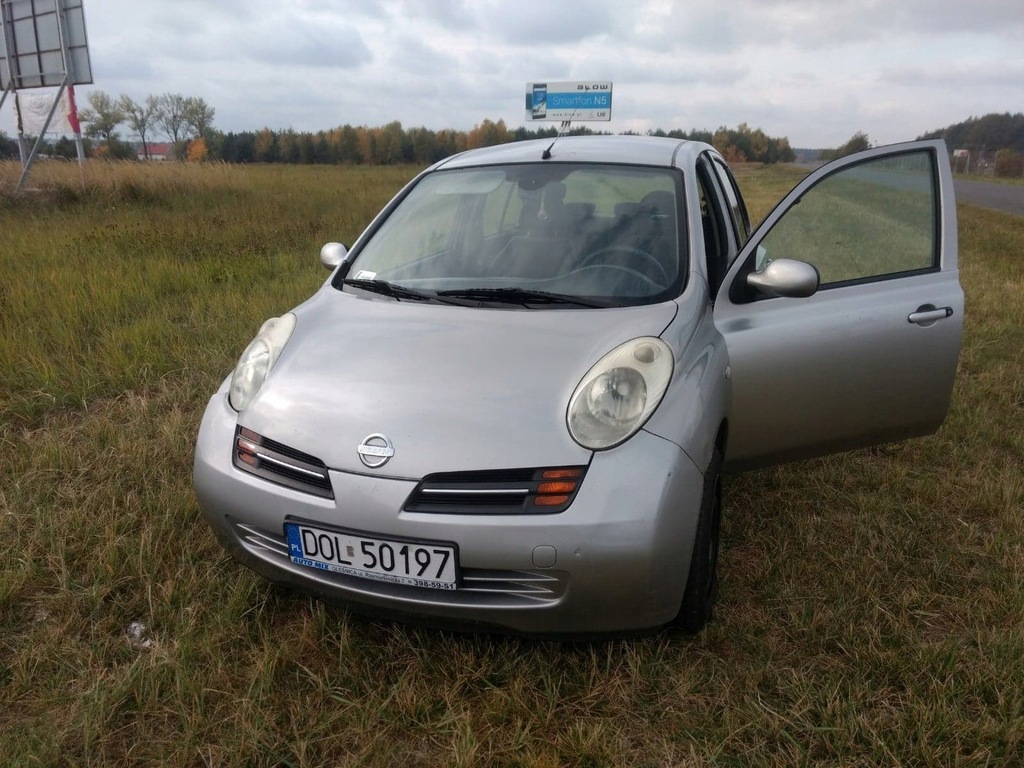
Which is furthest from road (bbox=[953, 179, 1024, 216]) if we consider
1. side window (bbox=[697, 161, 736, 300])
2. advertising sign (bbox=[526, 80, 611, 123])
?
side window (bbox=[697, 161, 736, 300])

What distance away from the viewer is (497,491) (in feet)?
5.82

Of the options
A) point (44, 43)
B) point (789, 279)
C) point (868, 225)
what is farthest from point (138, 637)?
point (44, 43)

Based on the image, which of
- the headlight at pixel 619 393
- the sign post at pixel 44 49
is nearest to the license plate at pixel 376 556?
the headlight at pixel 619 393

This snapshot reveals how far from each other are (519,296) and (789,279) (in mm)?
886

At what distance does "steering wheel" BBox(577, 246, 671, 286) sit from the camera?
250cm

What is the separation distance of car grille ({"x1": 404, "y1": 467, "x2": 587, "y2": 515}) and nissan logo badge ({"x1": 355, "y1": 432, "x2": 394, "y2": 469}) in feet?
0.40

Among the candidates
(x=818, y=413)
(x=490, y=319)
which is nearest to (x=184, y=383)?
(x=490, y=319)

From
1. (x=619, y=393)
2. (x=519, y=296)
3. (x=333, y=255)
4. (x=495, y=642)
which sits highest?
(x=333, y=255)

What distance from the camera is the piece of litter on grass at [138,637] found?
2.13 m

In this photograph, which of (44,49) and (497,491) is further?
(44,49)

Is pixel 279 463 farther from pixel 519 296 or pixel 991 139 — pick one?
pixel 991 139

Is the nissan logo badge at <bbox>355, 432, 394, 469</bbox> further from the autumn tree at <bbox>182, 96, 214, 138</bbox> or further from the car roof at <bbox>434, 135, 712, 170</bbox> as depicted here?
the autumn tree at <bbox>182, 96, 214, 138</bbox>

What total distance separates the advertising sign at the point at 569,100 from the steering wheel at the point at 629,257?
16773mm

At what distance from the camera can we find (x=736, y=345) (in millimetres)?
2428
